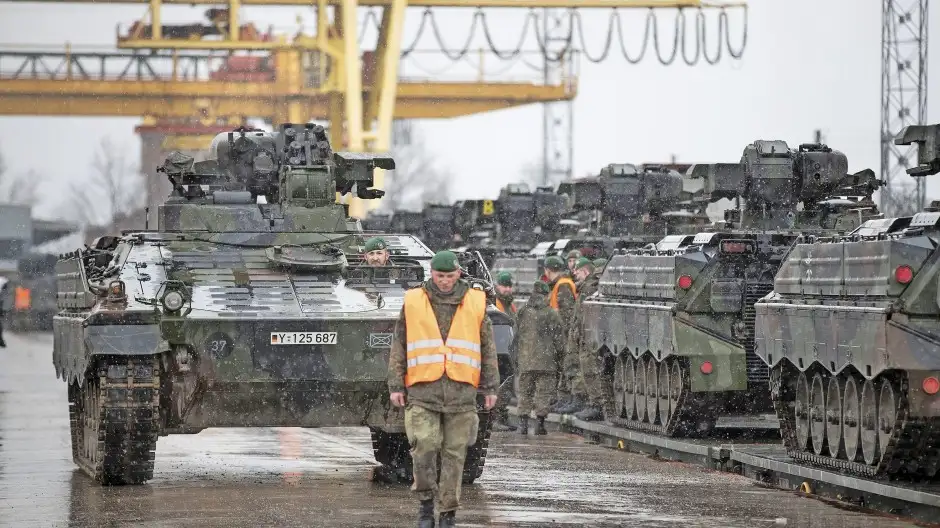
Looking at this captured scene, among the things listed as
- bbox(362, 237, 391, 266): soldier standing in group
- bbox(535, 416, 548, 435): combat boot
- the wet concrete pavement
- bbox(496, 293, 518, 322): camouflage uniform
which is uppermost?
bbox(362, 237, 391, 266): soldier standing in group

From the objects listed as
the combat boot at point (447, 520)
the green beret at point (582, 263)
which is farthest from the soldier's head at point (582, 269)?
the combat boot at point (447, 520)

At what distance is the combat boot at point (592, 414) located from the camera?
22.3 m

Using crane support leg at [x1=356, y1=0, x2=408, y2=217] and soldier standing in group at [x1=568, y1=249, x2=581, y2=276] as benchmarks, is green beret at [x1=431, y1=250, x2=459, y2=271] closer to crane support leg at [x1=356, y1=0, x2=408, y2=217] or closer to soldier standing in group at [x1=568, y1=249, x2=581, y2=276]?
soldier standing in group at [x1=568, y1=249, x2=581, y2=276]

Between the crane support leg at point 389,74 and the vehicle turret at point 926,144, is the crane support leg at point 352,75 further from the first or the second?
the vehicle turret at point 926,144

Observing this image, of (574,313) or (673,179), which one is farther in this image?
(673,179)

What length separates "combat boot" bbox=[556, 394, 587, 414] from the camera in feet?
75.9

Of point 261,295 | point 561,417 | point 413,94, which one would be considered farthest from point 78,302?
point 413,94

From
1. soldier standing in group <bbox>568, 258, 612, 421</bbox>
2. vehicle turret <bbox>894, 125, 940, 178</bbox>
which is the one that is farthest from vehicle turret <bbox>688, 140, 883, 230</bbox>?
vehicle turret <bbox>894, 125, 940, 178</bbox>

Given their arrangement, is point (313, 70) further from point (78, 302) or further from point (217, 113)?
point (78, 302)

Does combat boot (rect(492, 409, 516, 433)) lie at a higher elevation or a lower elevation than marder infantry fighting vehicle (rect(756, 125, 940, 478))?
lower

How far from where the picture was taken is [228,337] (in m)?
15.0

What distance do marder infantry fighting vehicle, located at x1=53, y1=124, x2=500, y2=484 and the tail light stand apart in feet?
11.5

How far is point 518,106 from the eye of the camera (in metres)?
61.8

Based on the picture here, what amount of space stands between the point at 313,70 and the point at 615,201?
34.9m
